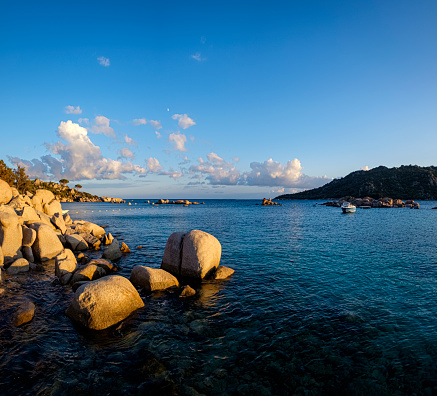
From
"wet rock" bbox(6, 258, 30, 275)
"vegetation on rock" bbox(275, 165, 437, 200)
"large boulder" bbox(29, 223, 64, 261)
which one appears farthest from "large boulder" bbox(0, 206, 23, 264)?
"vegetation on rock" bbox(275, 165, 437, 200)

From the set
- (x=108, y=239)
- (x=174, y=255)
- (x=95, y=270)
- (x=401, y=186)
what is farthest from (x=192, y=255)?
(x=401, y=186)

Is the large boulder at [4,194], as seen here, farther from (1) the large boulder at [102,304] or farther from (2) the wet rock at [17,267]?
(1) the large boulder at [102,304]

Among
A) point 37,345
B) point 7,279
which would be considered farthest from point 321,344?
point 7,279

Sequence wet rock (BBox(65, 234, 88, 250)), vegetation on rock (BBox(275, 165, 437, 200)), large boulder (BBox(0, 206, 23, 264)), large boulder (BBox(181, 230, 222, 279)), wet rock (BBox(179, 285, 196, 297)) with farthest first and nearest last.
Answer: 1. vegetation on rock (BBox(275, 165, 437, 200))
2. wet rock (BBox(65, 234, 88, 250))
3. large boulder (BBox(0, 206, 23, 264))
4. large boulder (BBox(181, 230, 222, 279))
5. wet rock (BBox(179, 285, 196, 297))

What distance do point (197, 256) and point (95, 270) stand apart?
693cm

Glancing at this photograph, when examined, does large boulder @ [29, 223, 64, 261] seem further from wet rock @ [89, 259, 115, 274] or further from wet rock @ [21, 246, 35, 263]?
wet rock @ [89, 259, 115, 274]

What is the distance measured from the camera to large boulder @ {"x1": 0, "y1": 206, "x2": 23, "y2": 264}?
19.4m

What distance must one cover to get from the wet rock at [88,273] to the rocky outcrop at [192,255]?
14.4ft

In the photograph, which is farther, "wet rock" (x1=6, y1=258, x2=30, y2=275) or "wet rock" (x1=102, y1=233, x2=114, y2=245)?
"wet rock" (x1=102, y1=233, x2=114, y2=245)

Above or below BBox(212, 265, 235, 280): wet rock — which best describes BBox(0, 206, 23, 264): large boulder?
above

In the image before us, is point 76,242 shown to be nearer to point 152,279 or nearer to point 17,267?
point 17,267

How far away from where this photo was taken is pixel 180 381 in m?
7.67

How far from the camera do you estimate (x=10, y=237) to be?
19.6 metres

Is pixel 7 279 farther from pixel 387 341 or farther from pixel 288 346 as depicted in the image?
pixel 387 341
